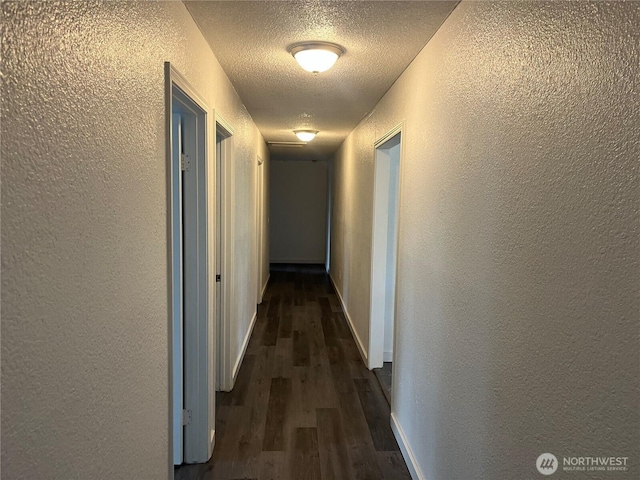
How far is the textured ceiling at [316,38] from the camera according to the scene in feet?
5.97

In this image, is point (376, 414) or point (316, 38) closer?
point (316, 38)

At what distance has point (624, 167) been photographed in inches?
33.5

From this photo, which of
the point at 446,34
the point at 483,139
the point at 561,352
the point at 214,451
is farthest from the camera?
the point at 214,451

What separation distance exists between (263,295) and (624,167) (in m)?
6.05

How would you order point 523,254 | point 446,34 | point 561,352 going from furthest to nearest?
point 446,34 → point 523,254 → point 561,352

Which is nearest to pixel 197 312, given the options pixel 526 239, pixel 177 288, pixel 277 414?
pixel 177 288

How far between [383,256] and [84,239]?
306 centimetres

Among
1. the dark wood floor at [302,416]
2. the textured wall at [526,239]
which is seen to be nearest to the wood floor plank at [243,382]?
the dark wood floor at [302,416]

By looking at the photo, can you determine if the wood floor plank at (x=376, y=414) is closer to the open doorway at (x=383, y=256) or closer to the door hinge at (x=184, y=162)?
the open doorway at (x=383, y=256)

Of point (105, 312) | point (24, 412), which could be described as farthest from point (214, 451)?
point (24, 412)

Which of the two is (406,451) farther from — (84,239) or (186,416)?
(84,239)

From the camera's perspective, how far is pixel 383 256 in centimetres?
385

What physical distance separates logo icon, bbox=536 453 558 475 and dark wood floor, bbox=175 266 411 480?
1.47 m

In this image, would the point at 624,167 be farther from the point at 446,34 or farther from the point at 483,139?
the point at 446,34
